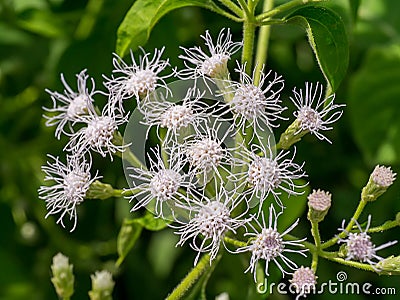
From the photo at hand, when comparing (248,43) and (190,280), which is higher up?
(248,43)

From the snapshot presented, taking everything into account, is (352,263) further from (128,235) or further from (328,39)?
(128,235)

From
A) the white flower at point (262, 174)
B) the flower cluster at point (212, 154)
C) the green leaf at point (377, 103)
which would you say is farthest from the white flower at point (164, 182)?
the green leaf at point (377, 103)

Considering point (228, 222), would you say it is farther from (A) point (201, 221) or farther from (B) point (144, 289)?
(B) point (144, 289)

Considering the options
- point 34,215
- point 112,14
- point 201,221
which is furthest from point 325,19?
point 34,215

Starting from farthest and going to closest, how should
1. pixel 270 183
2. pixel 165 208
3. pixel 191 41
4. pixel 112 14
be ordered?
pixel 191 41, pixel 112 14, pixel 165 208, pixel 270 183

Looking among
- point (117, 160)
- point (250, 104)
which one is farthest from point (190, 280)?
point (117, 160)

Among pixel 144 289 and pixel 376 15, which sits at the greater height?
pixel 376 15

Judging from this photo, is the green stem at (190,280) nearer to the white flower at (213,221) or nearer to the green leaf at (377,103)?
the white flower at (213,221)
